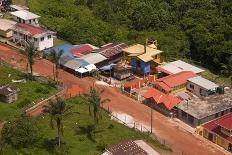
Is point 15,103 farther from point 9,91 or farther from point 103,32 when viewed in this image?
point 103,32

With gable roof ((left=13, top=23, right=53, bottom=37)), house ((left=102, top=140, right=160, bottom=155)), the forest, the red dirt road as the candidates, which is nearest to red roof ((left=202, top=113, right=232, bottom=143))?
the red dirt road

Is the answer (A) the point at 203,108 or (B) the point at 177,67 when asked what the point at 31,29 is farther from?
(A) the point at 203,108

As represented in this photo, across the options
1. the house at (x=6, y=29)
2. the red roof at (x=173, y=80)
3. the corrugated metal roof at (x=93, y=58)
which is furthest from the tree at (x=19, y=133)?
the house at (x=6, y=29)

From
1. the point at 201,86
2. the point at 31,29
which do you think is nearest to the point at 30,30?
the point at 31,29

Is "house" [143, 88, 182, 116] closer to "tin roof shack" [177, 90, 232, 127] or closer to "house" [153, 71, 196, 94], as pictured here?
"tin roof shack" [177, 90, 232, 127]

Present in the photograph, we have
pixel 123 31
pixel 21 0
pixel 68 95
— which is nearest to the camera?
pixel 68 95

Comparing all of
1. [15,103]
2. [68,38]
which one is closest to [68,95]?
[15,103]

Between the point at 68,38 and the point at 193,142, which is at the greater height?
the point at 68,38
